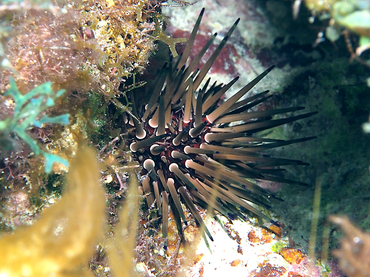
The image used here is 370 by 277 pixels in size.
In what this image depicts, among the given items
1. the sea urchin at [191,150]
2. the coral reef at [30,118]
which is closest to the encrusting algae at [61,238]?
the coral reef at [30,118]

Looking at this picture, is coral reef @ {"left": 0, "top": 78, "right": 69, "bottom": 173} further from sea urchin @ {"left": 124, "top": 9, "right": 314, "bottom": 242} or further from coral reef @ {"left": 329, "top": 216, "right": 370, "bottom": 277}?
coral reef @ {"left": 329, "top": 216, "right": 370, "bottom": 277}

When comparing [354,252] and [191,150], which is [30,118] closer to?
[191,150]

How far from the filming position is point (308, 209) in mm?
4152

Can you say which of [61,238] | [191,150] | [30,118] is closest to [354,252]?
[191,150]

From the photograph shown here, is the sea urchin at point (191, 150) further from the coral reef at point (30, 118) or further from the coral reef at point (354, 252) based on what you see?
the coral reef at point (354, 252)

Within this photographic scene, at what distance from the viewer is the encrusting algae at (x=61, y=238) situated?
1602 millimetres

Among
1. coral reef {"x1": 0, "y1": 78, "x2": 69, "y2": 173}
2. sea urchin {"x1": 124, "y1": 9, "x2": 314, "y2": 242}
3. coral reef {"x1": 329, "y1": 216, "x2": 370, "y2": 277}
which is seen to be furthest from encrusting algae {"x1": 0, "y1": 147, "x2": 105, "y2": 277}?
coral reef {"x1": 329, "y1": 216, "x2": 370, "y2": 277}

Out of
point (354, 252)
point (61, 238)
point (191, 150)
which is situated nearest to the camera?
point (61, 238)

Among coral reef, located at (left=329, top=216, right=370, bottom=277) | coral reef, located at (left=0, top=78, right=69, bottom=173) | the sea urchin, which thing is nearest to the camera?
coral reef, located at (left=329, top=216, right=370, bottom=277)

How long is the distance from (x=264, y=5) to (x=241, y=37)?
106 cm

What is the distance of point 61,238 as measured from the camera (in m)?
1.67

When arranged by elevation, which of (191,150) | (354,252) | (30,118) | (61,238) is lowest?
(61,238)

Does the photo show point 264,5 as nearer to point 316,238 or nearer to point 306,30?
point 306,30

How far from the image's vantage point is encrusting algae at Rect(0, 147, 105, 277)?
1602 millimetres
